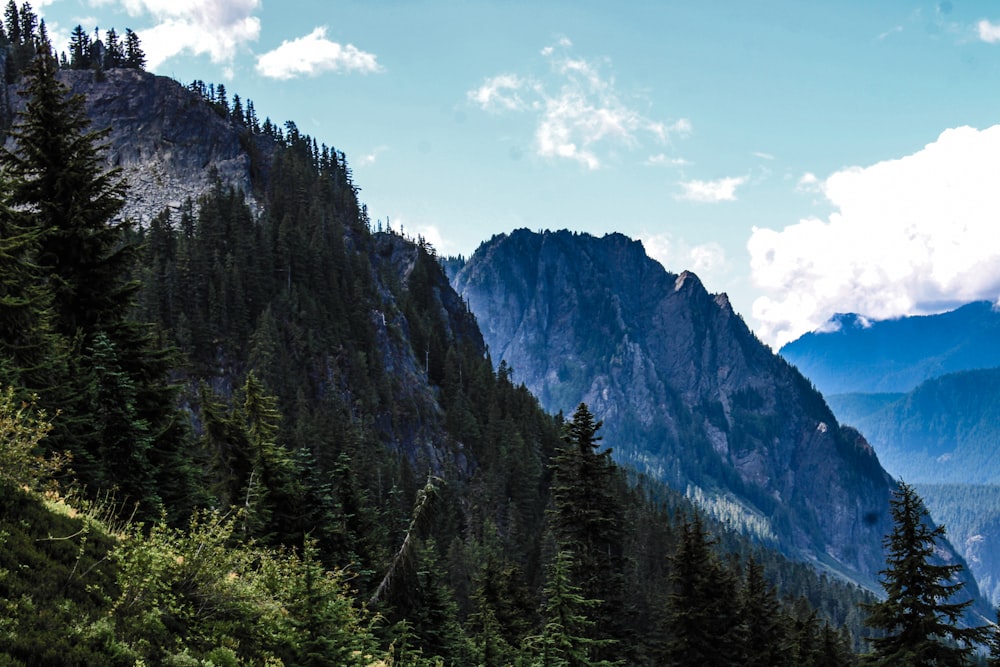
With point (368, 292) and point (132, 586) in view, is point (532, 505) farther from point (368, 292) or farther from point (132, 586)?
point (132, 586)

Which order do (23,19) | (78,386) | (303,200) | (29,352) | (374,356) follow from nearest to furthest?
1. (29,352)
2. (78,386)
3. (374,356)
4. (303,200)
5. (23,19)

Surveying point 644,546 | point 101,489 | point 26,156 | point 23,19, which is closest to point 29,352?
point 101,489

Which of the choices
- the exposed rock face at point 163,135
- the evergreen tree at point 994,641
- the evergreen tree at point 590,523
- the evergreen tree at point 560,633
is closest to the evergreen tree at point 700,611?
the evergreen tree at point 590,523

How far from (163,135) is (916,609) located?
5981 inches

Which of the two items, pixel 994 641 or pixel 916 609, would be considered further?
pixel 994 641

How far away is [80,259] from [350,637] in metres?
16.4

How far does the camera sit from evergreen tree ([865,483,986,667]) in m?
22.4

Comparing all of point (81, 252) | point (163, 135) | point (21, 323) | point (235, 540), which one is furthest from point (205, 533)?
point (163, 135)

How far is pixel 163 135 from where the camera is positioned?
5472 inches

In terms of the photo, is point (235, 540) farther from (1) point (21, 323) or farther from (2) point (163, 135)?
(2) point (163, 135)

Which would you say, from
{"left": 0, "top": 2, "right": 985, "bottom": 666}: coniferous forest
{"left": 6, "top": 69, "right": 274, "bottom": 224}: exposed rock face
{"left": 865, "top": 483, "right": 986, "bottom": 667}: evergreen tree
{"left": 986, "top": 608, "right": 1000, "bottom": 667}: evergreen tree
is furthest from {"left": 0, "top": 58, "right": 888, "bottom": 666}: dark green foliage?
{"left": 6, "top": 69, "right": 274, "bottom": 224}: exposed rock face

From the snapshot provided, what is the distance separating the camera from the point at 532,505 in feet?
357

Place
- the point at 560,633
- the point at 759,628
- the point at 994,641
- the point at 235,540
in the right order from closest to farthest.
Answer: the point at 235,540
the point at 560,633
the point at 994,641
the point at 759,628

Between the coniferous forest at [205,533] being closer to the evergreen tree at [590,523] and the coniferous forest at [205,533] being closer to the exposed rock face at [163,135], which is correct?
the evergreen tree at [590,523]
